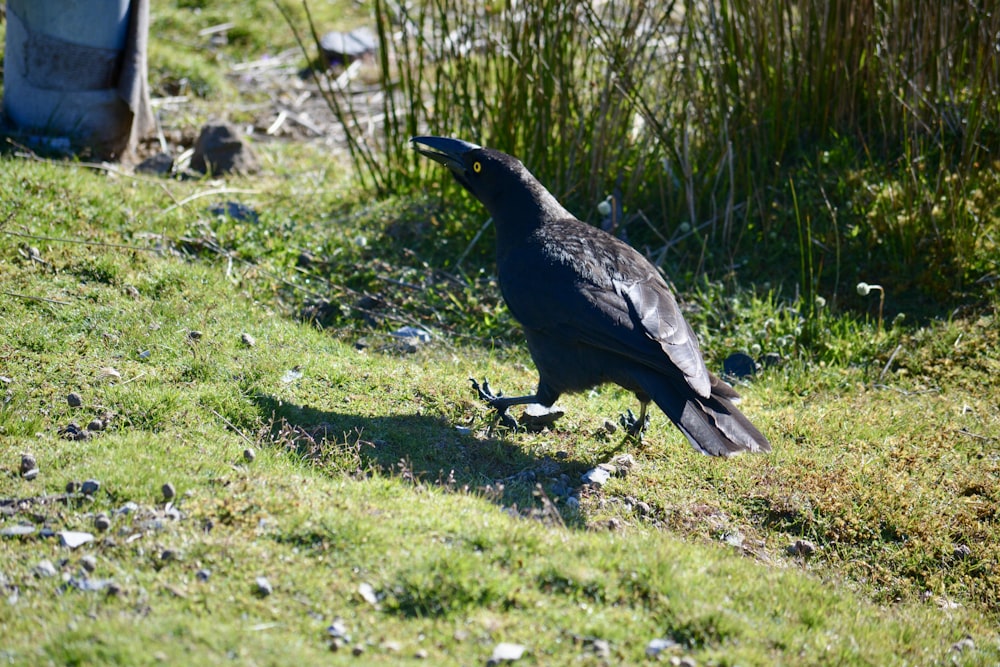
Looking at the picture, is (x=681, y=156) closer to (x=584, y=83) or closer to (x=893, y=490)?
(x=584, y=83)

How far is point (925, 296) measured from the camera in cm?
711

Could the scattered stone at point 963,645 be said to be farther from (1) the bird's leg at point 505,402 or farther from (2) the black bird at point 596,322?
(1) the bird's leg at point 505,402

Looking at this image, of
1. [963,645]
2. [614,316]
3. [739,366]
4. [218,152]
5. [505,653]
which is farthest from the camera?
[218,152]

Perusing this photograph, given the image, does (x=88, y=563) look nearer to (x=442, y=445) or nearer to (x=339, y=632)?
(x=339, y=632)

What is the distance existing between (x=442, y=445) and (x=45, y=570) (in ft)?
6.99

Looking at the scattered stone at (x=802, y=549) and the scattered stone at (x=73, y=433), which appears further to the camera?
the scattered stone at (x=802, y=549)

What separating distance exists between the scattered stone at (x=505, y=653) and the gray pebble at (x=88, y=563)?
1544 millimetres

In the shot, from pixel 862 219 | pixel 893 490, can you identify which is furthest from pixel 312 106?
pixel 893 490

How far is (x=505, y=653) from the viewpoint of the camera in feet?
11.3

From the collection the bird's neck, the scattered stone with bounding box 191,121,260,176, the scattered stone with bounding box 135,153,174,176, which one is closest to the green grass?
the scattered stone with bounding box 191,121,260,176

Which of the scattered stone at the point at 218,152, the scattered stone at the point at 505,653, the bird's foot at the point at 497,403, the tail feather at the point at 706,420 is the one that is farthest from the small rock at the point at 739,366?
the scattered stone at the point at 218,152

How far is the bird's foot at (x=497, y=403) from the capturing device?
5.64m

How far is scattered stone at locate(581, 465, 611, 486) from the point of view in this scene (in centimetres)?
514

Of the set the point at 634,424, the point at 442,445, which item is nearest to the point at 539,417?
the point at 634,424
